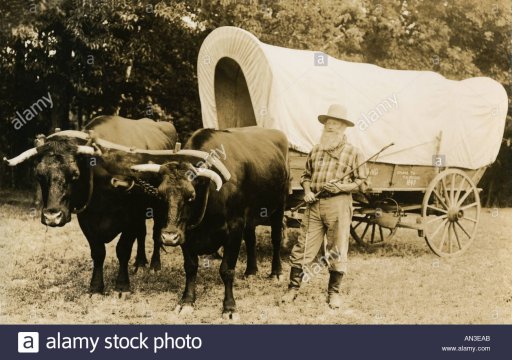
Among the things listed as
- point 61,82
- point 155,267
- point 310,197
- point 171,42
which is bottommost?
point 155,267

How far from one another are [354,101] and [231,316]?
379 cm

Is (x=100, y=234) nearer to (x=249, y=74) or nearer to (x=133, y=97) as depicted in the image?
(x=249, y=74)

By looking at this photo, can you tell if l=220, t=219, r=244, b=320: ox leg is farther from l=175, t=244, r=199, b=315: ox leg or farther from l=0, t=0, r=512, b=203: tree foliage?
l=0, t=0, r=512, b=203: tree foliage

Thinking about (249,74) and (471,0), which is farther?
(471,0)

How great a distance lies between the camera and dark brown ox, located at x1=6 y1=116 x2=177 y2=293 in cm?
577

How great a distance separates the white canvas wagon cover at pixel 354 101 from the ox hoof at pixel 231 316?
107 inches

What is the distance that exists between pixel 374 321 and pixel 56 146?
350 cm

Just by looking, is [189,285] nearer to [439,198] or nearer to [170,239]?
[170,239]

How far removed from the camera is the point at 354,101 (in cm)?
825

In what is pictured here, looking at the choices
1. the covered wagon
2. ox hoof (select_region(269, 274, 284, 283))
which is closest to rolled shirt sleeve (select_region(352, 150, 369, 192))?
the covered wagon

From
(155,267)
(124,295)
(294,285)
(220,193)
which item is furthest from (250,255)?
(220,193)

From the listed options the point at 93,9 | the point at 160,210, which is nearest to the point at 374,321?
the point at 160,210

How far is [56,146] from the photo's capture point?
5.87 meters

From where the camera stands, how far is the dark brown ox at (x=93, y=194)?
18.9 feet
